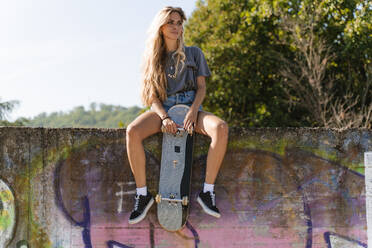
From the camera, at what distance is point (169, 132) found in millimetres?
3422

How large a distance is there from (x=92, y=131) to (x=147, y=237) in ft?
3.53

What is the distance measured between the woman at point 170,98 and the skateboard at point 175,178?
112mm

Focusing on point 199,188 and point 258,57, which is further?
point 258,57

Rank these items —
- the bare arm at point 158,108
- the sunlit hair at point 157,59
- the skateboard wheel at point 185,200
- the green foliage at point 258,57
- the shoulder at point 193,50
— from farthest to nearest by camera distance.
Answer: the green foliage at point 258,57
the shoulder at point 193,50
the sunlit hair at point 157,59
the bare arm at point 158,108
the skateboard wheel at point 185,200

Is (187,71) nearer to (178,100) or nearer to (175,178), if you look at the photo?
(178,100)

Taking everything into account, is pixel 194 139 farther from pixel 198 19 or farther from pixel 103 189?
pixel 198 19

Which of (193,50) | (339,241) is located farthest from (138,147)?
(339,241)

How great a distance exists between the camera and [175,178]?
340 cm

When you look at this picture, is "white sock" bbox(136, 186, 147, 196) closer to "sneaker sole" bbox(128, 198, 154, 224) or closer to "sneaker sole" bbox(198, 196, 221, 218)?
"sneaker sole" bbox(128, 198, 154, 224)

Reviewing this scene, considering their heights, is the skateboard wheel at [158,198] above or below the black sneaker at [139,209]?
above

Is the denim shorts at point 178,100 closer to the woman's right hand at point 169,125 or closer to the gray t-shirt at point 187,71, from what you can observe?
the gray t-shirt at point 187,71

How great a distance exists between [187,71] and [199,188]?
1.08 meters

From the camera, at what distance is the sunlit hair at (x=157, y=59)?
3.56 meters

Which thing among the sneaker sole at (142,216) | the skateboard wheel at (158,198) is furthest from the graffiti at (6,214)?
the skateboard wheel at (158,198)
